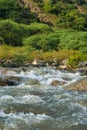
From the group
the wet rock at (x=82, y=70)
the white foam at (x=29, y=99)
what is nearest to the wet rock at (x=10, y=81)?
the white foam at (x=29, y=99)

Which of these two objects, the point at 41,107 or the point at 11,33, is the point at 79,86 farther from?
the point at 11,33

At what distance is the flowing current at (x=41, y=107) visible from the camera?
519 inches

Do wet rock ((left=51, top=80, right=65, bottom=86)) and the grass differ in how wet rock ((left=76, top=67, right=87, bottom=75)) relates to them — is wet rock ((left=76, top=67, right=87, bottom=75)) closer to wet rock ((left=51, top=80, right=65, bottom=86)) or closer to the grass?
the grass

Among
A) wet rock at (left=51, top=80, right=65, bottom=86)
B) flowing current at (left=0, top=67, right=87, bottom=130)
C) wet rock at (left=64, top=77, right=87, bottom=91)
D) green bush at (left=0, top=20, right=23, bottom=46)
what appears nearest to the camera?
flowing current at (left=0, top=67, right=87, bottom=130)

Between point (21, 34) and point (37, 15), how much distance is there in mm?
25758

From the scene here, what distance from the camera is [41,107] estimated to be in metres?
15.8

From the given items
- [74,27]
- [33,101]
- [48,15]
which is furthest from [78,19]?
[33,101]

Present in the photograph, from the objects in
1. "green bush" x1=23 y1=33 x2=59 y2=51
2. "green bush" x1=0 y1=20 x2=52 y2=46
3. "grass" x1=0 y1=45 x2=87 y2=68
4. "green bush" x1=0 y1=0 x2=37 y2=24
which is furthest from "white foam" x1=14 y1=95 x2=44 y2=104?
"green bush" x1=0 y1=0 x2=37 y2=24

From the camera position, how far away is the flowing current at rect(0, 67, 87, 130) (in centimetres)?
1319

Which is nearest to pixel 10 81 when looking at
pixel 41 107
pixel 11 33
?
pixel 41 107

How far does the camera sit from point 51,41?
40.8 m

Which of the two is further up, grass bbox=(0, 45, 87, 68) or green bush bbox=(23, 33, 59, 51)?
grass bbox=(0, 45, 87, 68)

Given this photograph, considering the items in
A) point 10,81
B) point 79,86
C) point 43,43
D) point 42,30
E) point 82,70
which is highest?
point 79,86

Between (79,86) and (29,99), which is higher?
(29,99)
